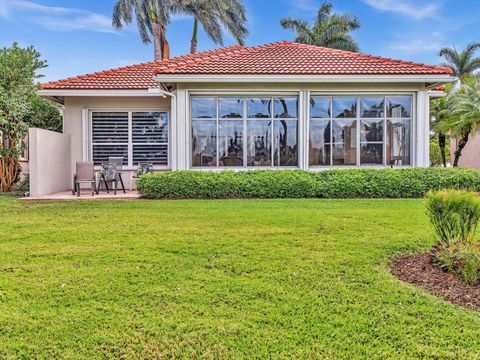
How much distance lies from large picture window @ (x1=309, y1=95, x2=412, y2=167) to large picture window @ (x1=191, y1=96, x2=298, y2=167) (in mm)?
913

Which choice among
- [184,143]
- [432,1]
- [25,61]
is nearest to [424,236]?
[184,143]

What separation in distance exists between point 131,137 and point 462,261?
13998mm

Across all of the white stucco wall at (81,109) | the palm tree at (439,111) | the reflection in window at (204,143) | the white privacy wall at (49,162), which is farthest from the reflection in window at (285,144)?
the palm tree at (439,111)

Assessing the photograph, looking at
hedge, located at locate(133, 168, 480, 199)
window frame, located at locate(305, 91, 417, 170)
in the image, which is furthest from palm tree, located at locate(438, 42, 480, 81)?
hedge, located at locate(133, 168, 480, 199)

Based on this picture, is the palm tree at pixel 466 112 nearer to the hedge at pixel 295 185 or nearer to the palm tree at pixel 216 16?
the hedge at pixel 295 185

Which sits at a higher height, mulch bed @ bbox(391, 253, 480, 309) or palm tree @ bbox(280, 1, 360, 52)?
palm tree @ bbox(280, 1, 360, 52)

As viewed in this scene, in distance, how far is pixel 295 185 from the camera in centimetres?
1281

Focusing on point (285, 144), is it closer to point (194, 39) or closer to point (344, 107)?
point (344, 107)

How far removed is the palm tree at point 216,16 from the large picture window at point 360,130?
21.1m

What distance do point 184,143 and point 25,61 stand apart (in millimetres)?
8405

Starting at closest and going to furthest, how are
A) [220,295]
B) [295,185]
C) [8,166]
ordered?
[220,295], [295,185], [8,166]

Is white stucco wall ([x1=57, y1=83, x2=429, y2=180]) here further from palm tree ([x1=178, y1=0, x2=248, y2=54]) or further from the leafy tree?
palm tree ([x1=178, y1=0, x2=248, y2=54])

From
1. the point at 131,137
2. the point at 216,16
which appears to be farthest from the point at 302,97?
the point at 216,16

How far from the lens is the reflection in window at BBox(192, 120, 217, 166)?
48.5 feet
